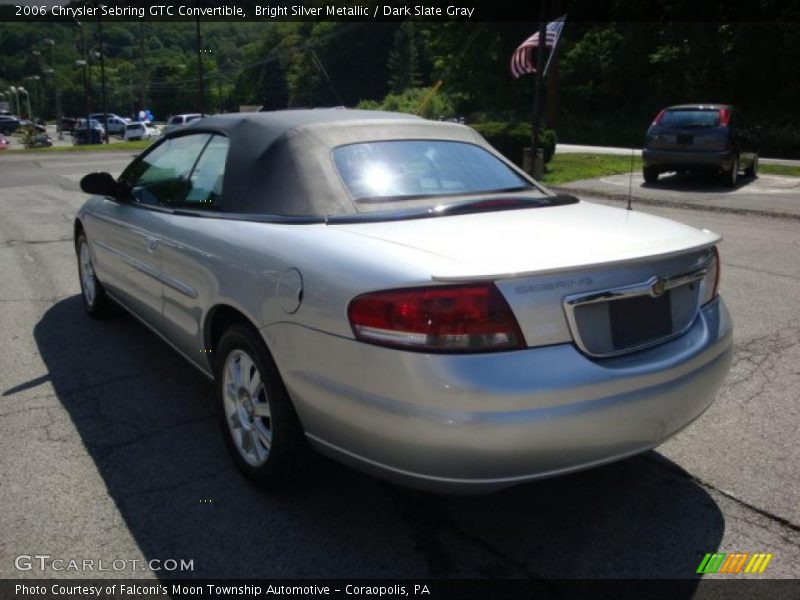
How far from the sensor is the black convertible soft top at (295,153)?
297 centimetres

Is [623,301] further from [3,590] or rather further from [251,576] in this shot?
[3,590]

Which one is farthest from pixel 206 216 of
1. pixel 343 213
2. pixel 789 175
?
pixel 789 175

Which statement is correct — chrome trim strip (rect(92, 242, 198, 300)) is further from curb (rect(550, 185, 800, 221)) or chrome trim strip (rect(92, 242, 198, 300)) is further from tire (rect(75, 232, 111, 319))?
curb (rect(550, 185, 800, 221))

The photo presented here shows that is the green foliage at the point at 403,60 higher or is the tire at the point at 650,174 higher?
the green foliage at the point at 403,60

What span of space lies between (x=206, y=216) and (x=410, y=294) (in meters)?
1.53

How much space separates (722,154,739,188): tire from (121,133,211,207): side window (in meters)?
12.4

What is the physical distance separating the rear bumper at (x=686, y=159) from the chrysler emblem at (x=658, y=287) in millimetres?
12569

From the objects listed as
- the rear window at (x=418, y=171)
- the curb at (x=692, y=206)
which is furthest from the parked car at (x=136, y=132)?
the rear window at (x=418, y=171)

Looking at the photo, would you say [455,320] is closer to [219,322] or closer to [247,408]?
[247,408]

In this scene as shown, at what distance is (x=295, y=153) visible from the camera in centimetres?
313

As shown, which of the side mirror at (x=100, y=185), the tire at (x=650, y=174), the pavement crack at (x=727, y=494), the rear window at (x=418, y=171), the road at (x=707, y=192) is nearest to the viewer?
the pavement crack at (x=727, y=494)

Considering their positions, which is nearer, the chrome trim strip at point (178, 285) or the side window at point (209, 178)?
the chrome trim strip at point (178, 285)

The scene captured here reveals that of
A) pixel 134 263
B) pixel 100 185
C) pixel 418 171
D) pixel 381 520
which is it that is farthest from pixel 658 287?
pixel 100 185

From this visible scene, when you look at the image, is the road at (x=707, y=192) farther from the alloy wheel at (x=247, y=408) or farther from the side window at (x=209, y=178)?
the alloy wheel at (x=247, y=408)
